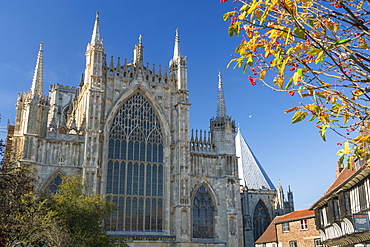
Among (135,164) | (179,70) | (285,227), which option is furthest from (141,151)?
(285,227)

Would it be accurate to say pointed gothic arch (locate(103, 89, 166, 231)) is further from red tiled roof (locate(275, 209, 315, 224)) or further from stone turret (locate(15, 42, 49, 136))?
red tiled roof (locate(275, 209, 315, 224))

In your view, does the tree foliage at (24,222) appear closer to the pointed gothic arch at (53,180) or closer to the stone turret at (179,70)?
the pointed gothic arch at (53,180)

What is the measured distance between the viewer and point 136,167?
1431 inches

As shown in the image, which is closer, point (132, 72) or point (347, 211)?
point (347, 211)

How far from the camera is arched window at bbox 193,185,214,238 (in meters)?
37.3

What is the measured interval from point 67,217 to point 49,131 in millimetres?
12001

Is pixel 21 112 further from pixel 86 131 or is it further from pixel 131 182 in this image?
pixel 131 182

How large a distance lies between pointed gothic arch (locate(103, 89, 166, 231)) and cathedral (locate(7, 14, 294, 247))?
0.09 meters

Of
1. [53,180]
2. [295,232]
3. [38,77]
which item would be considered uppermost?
[38,77]

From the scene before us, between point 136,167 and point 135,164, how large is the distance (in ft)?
0.93

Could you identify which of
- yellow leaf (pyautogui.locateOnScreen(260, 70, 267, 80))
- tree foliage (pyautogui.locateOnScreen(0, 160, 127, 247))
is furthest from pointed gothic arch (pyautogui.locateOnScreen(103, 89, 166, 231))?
yellow leaf (pyautogui.locateOnScreen(260, 70, 267, 80))

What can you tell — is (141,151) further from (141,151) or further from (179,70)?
(179,70)

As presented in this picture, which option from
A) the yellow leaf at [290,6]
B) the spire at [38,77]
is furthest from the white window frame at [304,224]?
the yellow leaf at [290,6]

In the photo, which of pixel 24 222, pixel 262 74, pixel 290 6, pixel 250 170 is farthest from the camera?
→ pixel 250 170
